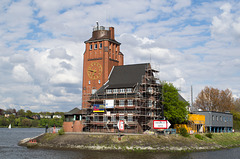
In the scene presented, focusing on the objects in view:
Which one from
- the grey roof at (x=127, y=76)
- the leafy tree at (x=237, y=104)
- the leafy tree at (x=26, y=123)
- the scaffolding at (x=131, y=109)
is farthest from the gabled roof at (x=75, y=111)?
the leafy tree at (x=26, y=123)

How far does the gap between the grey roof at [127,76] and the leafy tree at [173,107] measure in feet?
24.0

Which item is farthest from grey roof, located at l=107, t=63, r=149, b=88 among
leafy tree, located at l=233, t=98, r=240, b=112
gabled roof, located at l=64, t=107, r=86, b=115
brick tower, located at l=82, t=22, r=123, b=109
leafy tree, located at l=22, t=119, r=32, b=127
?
leafy tree, located at l=22, t=119, r=32, b=127

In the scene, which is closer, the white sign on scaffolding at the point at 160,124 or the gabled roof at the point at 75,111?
the white sign on scaffolding at the point at 160,124

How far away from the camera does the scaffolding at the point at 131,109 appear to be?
58.4 meters

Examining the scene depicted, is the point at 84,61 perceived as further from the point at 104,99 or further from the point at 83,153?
the point at 83,153

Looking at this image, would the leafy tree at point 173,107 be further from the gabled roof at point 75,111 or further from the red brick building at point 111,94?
the gabled roof at point 75,111

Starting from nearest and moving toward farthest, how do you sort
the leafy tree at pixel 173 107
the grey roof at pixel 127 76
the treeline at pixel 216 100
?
the leafy tree at pixel 173 107
the grey roof at pixel 127 76
the treeline at pixel 216 100

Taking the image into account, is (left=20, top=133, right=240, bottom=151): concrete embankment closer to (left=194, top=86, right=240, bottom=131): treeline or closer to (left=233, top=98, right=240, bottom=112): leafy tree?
(left=194, top=86, right=240, bottom=131): treeline

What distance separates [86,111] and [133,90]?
41.5 ft

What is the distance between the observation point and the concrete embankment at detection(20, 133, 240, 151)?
48344mm

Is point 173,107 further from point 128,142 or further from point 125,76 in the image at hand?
point 128,142

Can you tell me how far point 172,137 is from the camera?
173 ft

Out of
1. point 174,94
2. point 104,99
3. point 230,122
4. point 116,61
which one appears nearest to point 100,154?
point 104,99

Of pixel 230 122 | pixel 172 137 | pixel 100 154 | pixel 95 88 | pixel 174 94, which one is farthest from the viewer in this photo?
pixel 230 122
